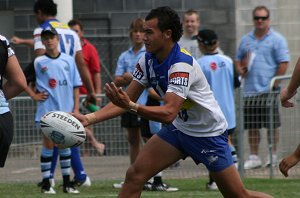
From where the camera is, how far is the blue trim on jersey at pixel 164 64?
8352 mm

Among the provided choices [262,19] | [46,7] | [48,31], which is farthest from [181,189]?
[262,19]

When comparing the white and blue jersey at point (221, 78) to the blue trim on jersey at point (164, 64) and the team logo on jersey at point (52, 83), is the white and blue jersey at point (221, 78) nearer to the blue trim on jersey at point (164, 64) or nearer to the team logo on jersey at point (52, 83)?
the team logo on jersey at point (52, 83)

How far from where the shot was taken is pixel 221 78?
1259cm

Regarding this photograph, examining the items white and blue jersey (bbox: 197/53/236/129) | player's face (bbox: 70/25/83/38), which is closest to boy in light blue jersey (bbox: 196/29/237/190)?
white and blue jersey (bbox: 197/53/236/129)

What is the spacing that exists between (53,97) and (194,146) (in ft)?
12.9

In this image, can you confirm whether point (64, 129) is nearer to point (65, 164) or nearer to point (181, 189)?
point (65, 164)

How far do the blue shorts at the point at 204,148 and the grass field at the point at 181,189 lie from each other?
2.89 m

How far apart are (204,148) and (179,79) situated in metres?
0.73

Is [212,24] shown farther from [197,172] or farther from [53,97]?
[53,97]

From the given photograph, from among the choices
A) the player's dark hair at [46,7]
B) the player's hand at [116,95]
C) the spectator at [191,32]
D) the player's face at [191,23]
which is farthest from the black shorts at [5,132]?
the player's face at [191,23]

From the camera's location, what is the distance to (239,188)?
8477 mm

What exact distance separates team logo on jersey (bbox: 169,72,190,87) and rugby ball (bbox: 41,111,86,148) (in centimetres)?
87

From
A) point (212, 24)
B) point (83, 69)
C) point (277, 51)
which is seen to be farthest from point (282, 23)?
point (83, 69)

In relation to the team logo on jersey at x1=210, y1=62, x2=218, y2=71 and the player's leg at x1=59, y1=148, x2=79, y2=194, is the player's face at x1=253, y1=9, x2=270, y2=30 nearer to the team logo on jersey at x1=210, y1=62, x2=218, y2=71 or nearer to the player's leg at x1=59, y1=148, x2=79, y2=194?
the team logo on jersey at x1=210, y1=62, x2=218, y2=71
